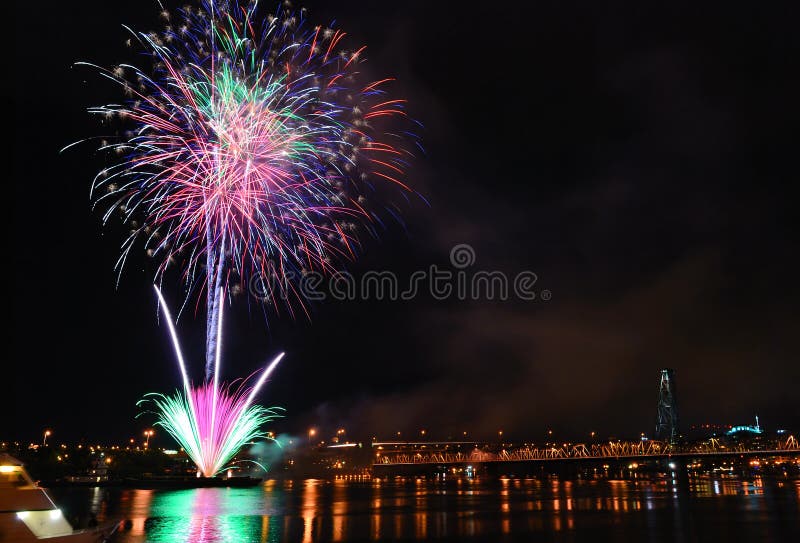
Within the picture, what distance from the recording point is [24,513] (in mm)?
21531

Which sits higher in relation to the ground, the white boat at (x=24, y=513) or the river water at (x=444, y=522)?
the white boat at (x=24, y=513)

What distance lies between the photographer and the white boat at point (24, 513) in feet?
69.4

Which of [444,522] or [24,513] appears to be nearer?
[24,513]

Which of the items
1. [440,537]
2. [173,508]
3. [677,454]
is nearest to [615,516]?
[440,537]

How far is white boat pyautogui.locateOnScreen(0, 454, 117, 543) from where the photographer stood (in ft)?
69.4

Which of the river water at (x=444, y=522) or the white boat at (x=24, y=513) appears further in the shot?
the river water at (x=444, y=522)

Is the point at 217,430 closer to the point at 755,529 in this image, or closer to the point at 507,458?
the point at 755,529

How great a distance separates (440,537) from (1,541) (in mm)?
18594

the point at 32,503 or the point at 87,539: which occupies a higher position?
the point at 32,503

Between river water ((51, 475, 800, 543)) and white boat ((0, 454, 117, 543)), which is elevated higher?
white boat ((0, 454, 117, 543))

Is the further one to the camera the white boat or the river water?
the river water

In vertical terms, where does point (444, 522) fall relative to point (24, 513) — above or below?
below

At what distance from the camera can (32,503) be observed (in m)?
21.8

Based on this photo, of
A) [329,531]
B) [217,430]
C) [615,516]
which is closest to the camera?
[329,531]
